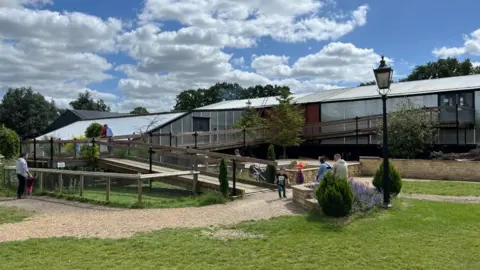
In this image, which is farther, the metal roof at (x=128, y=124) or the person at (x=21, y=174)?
the metal roof at (x=128, y=124)

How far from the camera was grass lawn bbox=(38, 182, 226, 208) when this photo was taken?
11594 mm

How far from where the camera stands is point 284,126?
27.2 metres

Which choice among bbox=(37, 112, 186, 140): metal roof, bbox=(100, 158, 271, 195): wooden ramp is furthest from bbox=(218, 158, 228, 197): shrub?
bbox=(37, 112, 186, 140): metal roof

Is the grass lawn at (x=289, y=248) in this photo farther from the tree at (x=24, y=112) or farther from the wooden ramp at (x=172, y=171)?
the tree at (x=24, y=112)

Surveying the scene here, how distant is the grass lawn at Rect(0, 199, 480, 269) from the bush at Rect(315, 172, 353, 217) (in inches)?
17.5

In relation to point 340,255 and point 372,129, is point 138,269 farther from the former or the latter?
point 372,129

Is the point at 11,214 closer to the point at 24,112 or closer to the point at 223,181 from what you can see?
the point at 223,181

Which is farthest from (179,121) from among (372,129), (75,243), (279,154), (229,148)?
(75,243)

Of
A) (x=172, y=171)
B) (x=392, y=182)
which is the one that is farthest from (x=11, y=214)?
(x=392, y=182)

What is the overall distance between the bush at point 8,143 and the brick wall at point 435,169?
14491 millimetres

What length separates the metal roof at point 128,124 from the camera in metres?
25.6

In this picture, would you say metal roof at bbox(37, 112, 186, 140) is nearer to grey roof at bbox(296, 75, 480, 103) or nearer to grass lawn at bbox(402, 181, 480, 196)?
grey roof at bbox(296, 75, 480, 103)

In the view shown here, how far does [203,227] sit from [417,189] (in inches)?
316

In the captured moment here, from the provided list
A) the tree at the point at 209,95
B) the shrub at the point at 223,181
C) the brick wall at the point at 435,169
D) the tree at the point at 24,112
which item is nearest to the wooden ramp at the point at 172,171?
the shrub at the point at 223,181
